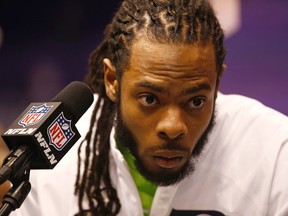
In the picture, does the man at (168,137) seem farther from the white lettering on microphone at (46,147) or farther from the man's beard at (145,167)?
the white lettering on microphone at (46,147)

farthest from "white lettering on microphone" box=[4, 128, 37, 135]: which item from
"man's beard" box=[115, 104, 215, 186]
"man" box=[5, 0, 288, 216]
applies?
"man's beard" box=[115, 104, 215, 186]

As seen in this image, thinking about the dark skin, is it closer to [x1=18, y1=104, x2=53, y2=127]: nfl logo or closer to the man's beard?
the man's beard

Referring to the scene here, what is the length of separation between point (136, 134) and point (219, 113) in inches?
12.5

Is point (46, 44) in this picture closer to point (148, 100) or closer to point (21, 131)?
point (148, 100)

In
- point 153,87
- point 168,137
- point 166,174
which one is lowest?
point 166,174

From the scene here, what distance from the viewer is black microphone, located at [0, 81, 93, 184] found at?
0.92 metres

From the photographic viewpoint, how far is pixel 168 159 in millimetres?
1373

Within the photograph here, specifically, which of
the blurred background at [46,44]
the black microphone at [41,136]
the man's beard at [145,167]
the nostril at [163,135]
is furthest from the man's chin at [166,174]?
the blurred background at [46,44]

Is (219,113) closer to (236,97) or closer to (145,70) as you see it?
(236,97)

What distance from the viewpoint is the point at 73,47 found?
106 inches

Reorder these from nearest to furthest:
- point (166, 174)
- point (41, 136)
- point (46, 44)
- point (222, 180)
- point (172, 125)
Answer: point (41, 136)
point (172, 125)
point (166, 174)
point (222, 180)
point (46, 44)

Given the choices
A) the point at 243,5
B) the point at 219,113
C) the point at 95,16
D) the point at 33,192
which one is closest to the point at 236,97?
the point at 219,113

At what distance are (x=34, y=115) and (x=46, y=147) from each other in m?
0.07

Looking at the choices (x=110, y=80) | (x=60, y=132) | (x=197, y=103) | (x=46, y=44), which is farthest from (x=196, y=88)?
(x=46, y=44)
